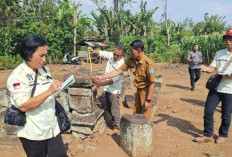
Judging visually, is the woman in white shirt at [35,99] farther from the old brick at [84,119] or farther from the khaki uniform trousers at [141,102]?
the khaki uniform trousers at [141,102]

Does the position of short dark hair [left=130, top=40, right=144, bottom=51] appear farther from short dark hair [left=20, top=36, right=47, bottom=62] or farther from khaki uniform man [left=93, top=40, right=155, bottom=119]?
short dark hair [left=20, top=36, right=47, bottom=62]

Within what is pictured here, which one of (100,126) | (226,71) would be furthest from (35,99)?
(226,71)

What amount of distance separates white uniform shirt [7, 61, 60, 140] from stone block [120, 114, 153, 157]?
1.49 meters

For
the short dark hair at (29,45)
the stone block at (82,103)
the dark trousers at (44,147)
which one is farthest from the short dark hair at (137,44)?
the dark trousers at (44,147)

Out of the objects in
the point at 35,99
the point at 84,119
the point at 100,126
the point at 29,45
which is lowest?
the point at 100,126

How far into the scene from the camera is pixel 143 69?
3.62m

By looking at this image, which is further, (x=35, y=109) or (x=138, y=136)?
(x=138, y=136)

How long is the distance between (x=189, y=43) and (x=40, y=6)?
12.3m

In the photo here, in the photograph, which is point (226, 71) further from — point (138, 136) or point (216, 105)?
point (138, 136)

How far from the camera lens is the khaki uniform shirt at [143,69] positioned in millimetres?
3525

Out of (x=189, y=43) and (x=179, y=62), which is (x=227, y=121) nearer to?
(x=179, y=62)

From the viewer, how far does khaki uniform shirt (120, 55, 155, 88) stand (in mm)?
3525

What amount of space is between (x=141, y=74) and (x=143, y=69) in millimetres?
117

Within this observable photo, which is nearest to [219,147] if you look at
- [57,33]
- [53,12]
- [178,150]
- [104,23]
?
[178,150]
